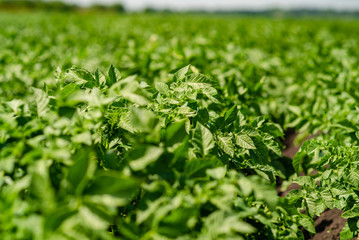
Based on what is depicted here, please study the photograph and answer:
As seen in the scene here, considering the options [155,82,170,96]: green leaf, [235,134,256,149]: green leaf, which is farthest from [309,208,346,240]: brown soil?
[155,82,170,96]: green leaf

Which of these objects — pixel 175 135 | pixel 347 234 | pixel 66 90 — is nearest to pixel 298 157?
pixel 347 234

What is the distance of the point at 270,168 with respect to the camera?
1.55m

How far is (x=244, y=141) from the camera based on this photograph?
145cm

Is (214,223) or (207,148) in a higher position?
(207,148)

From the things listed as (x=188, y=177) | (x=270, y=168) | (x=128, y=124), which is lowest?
(x=270, y=168)

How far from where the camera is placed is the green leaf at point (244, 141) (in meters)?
1.43

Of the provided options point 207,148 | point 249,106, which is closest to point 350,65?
point 249,106

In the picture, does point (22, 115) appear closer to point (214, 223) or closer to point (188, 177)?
point (188, 177)

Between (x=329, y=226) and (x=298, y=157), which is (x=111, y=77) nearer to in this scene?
(x=298, y=157)

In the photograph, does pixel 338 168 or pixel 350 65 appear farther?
pixel 350 65

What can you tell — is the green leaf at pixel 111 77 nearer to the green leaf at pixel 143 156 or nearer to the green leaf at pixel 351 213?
the green leaf at pixel 143 156

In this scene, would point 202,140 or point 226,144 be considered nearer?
point 202,140

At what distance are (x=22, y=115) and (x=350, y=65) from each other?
10.9 feet

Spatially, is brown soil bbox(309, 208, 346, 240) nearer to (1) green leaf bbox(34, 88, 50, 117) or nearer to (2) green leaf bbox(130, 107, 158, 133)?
(2) green leaf bbox(130, 107, 158, 133)
